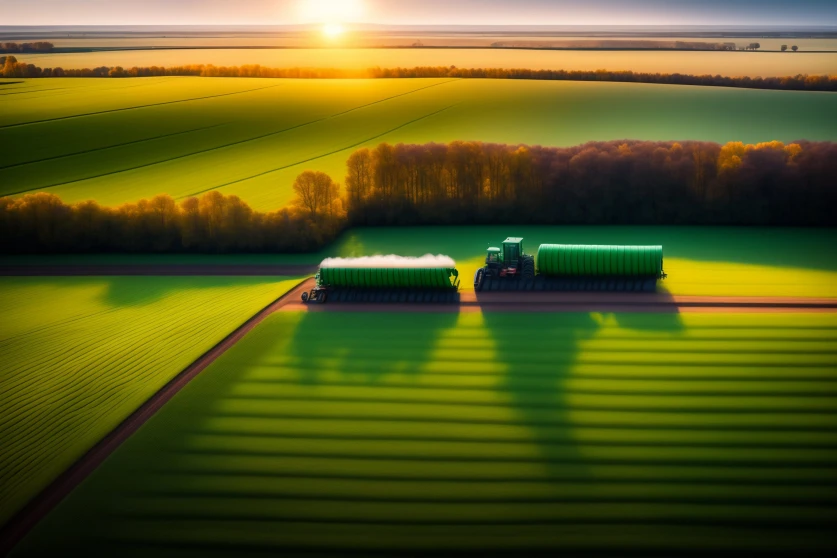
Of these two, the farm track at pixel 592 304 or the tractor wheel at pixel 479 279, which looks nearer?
the farm track at pixel 592 304

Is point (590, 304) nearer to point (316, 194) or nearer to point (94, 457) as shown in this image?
point (316, 194)

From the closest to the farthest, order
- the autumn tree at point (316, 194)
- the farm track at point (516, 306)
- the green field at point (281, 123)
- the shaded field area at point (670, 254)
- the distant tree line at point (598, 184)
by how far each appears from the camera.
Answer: the farm track at point (516, 306) → the shaded field area at point (670, 254) → the autumn tree at point (316, 194) → the distant tree line at point (598, 184) → the green field at point (281, 123)

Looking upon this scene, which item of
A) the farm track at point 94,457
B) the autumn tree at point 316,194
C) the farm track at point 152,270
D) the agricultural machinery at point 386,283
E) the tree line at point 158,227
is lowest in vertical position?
the farm track at point 94,457

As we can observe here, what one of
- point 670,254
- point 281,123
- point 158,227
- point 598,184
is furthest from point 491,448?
point 281,123

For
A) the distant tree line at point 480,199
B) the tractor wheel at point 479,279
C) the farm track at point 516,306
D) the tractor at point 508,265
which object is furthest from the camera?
the distant tree line at point 480,199

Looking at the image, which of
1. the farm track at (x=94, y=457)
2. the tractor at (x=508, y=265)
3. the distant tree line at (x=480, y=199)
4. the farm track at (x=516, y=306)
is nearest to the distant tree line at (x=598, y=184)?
the distant tree line at (x=480, y=199)

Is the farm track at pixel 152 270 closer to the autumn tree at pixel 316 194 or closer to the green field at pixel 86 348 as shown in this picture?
the green field at pixel 86 348

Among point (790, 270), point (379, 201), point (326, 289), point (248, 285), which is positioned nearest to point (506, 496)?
point (326, 289)
